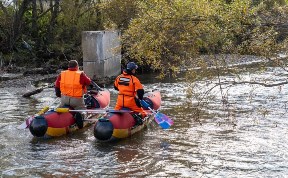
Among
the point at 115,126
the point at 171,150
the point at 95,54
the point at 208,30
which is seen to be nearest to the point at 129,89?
→ the point at 115,126

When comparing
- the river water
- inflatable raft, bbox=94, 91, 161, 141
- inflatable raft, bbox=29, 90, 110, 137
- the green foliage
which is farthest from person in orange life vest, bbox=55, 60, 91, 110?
the green foliage

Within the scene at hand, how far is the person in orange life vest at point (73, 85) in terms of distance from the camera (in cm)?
1162

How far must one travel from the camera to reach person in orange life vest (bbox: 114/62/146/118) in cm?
1124

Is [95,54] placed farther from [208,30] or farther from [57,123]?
[208,30]

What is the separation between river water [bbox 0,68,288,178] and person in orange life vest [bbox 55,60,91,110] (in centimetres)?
79

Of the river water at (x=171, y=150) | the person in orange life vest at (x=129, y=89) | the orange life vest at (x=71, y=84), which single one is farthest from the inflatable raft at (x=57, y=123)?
the person in orange life vest at (x=129, y=89)

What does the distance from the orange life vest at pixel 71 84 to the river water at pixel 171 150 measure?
0.99m

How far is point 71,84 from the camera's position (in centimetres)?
1168

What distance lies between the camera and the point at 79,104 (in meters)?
11.9

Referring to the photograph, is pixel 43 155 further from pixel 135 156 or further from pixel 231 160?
pixel 231 160

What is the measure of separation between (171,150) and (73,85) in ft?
9.19

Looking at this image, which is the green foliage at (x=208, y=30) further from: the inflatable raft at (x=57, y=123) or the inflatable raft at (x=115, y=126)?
the inflatable raft at (x=57, y=123)

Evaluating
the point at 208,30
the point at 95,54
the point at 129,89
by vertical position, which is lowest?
the point at 129,89

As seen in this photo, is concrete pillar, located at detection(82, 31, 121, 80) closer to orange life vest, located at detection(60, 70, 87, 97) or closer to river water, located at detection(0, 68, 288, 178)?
river water, located at detection(0, 68, 288, 178)
